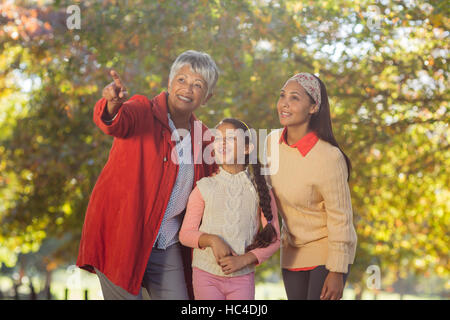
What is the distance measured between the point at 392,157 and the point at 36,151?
507cm

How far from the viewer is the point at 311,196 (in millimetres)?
2580

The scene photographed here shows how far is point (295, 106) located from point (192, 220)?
2.64 ft

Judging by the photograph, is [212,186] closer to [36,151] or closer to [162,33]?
[162,33]

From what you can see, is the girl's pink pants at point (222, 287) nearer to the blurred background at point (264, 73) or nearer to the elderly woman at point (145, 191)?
the elderly woman at point (145, 191)

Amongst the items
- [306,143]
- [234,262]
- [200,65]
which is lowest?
[234,262]

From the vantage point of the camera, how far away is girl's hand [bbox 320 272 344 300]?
2479 millimetres

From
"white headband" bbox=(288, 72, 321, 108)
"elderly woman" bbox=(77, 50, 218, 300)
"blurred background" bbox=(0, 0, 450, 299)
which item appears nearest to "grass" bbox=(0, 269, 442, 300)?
"blurred background" bbox=(0, 0, 450, 299)

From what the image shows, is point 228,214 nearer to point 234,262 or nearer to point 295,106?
point 234,262

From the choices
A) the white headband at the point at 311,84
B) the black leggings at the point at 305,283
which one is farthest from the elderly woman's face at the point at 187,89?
the black leggings at the point at 305,283

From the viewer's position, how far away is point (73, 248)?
903 centimetres

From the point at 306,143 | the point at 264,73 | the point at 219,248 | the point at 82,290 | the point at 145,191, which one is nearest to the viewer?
the point at 219,248

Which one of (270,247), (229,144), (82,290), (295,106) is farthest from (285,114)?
(82,290)

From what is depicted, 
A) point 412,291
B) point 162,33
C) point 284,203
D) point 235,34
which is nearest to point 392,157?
point 235,34

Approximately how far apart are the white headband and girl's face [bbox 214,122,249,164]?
42 centimetres
